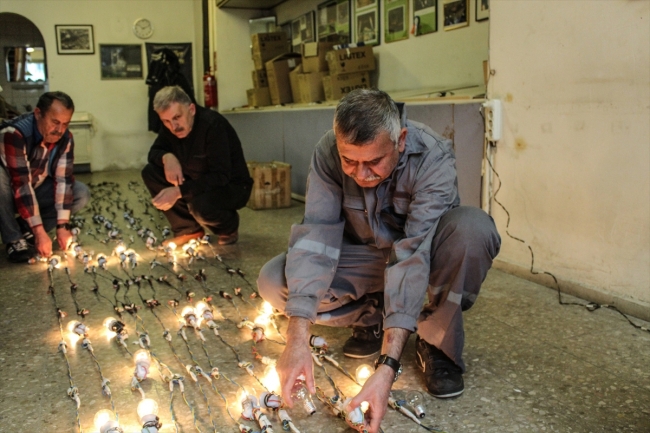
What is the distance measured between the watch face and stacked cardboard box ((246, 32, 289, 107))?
3.61 metres

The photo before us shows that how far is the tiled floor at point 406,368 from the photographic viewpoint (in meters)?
1.98

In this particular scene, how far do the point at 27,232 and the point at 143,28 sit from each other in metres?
6.98

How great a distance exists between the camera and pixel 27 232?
4441 mm

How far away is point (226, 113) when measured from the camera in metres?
8.91

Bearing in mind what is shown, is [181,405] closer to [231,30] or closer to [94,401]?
[94,401]

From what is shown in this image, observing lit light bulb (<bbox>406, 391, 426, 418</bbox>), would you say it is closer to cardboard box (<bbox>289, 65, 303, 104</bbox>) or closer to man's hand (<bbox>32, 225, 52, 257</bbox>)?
man's hand (<bbox>32, 225, 52, 257</bbox>)

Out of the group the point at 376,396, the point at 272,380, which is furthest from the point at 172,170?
the point at 376,396

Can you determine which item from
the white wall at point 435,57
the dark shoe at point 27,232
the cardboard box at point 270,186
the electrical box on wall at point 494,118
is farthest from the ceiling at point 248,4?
the electrical box on wall at point 494,118

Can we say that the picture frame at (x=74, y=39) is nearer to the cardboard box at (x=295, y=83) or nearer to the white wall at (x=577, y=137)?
the cardboard box at (x=295, y=83)

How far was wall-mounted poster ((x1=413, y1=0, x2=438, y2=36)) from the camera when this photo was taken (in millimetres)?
5281

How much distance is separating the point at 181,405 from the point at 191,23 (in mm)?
9684

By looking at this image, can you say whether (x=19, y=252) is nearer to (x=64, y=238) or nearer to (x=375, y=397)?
(x=64, y=238)

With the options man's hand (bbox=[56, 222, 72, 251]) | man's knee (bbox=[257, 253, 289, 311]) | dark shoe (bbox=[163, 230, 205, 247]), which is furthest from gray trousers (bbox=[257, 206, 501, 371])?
man's hand (bbox=[56, 222, 72, 251])

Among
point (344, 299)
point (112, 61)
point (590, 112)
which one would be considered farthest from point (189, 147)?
point (112, 61)
